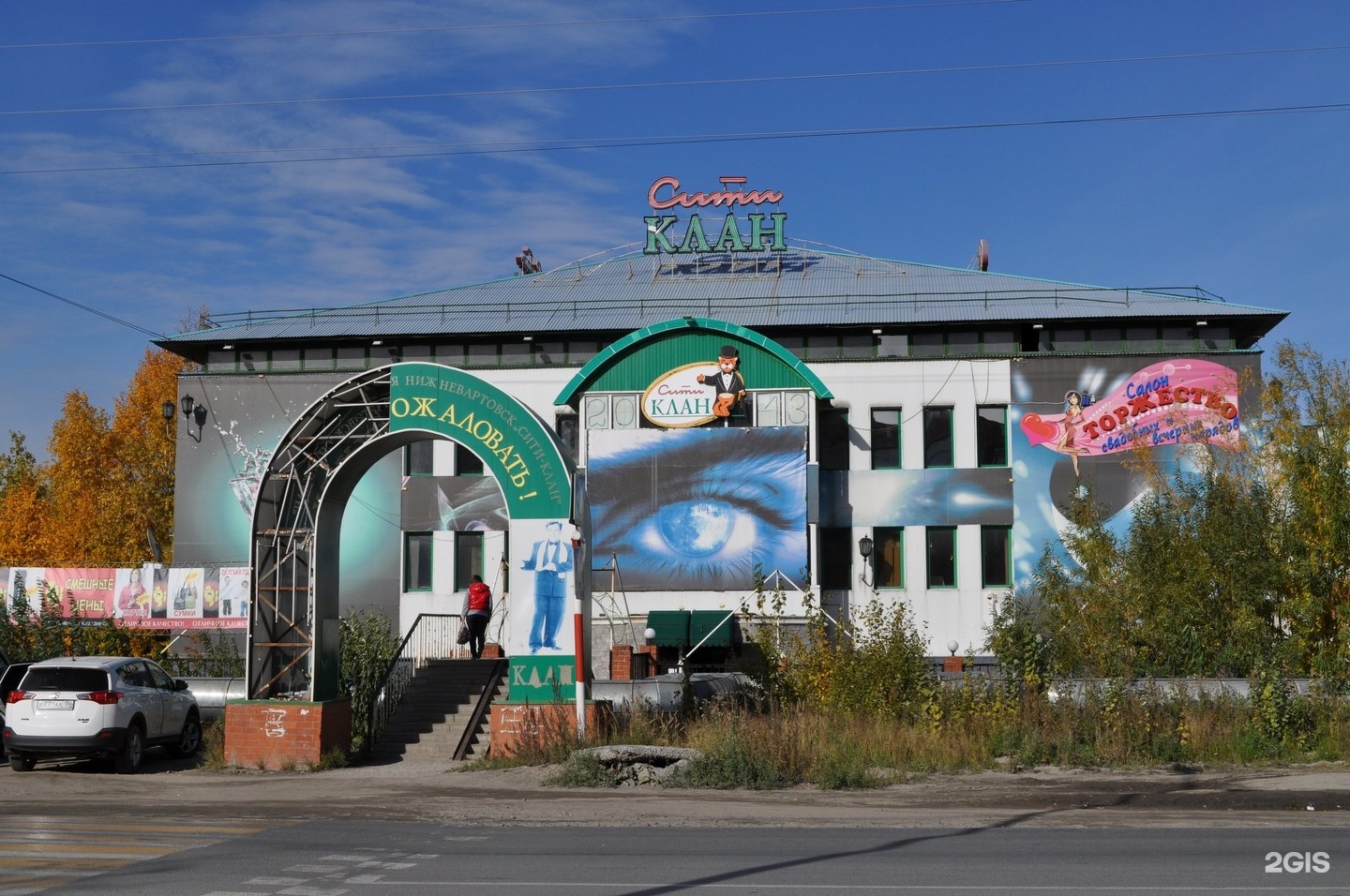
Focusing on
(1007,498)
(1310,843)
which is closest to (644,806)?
(1310,843)

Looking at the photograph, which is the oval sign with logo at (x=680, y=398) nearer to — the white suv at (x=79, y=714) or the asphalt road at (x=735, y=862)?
the white suv at (x=79, y=714)

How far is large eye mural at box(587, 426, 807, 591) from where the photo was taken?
33812 millimetres

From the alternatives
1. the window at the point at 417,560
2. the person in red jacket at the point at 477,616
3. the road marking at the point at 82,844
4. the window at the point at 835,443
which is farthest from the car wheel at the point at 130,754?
the window at the point at 835,443

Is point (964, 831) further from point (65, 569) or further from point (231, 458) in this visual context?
point (231, 458)

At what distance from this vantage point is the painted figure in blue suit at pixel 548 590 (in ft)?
66.3

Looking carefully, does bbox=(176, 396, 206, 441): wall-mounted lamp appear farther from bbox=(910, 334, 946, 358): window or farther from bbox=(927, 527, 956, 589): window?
bbox=(927, 527, 956, 589): window

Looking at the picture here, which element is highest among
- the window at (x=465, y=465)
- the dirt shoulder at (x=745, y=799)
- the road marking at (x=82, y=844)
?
the window at (x=465, y=465)

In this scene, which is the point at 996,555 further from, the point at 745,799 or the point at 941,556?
the point at 745,799

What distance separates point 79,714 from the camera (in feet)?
65.8

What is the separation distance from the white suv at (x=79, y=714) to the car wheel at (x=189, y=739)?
1.52m

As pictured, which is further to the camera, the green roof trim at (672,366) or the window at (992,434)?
the window at (992,434)

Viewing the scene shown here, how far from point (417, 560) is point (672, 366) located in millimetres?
9395

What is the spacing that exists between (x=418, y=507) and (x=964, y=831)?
1028 inches

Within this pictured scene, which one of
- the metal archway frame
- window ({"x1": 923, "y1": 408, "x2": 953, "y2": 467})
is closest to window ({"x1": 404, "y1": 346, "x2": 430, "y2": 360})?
window ({"x1": 923, "y1": 408, "x2": 953, "y2": 467})
